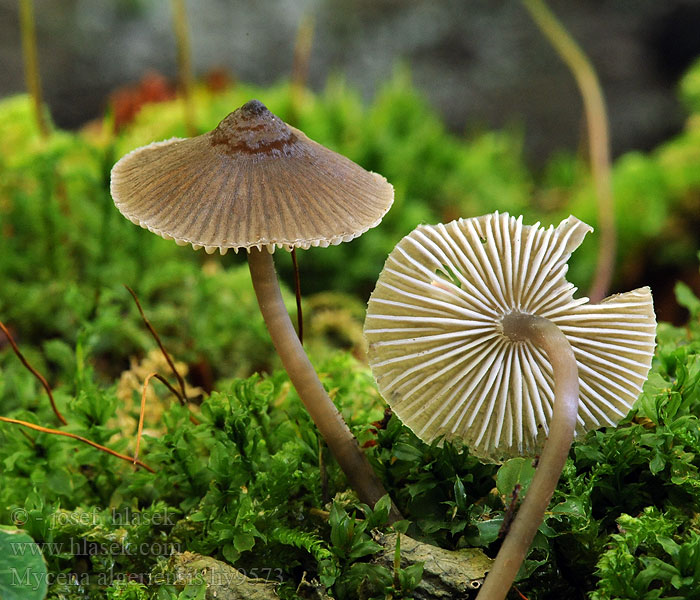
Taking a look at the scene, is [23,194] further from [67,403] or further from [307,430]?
[307,430]

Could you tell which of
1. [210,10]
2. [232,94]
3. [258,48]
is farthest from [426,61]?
[232,94]

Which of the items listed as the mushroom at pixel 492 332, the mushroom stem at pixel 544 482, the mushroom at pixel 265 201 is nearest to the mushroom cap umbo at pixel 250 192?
the mushroom at pixel 265 201

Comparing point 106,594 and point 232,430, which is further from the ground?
point 232,430

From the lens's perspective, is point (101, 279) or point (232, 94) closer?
point (101, 279)

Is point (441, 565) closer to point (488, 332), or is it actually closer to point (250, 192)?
point (488, 332)

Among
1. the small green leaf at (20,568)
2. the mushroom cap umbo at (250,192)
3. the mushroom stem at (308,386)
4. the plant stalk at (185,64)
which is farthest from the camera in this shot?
the plant stalk at (185,64)

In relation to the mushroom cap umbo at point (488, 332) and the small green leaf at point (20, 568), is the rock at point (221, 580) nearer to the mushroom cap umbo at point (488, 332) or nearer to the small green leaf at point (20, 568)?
the small green leaf at point (20, 568)

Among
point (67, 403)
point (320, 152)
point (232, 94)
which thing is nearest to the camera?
point (320, 152)

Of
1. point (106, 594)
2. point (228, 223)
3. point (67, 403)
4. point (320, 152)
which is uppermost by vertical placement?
point (320, 152)
